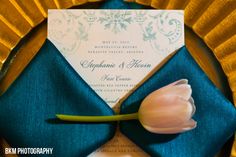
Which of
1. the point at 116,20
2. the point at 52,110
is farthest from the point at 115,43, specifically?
the point at 52,110

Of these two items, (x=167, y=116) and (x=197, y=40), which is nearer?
(x=167, y=116)

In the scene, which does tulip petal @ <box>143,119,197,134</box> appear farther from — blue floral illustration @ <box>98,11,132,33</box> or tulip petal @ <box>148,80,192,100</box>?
blue floral illustration @ <box>98,11,132,33</box>

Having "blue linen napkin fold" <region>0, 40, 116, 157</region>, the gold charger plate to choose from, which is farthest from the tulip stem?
the gold charger plate

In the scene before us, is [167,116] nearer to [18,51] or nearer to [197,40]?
[197,40]

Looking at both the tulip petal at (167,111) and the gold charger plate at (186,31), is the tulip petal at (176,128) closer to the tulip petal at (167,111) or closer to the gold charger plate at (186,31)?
the tulip petal at (167,111)

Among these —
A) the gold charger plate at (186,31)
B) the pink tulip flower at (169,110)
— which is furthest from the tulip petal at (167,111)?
the gold charger plate at (186,31)

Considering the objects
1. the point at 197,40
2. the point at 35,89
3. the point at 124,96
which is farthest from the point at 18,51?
the point at 197,40
